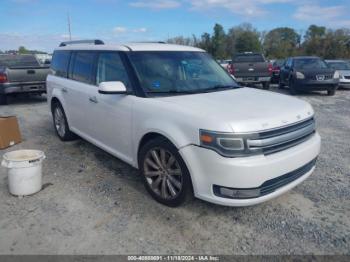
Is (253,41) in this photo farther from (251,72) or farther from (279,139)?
(279,139)

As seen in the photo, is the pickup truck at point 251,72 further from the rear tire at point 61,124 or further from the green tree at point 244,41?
the green tree at point 244,41

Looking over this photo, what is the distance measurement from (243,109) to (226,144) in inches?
21.4

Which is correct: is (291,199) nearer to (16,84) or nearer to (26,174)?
(26,174)

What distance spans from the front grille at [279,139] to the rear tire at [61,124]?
4.11 m

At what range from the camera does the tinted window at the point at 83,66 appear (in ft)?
15.9

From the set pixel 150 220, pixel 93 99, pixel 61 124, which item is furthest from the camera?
pixel 61 124

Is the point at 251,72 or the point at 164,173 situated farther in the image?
the point at 251,72

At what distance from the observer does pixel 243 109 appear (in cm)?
326

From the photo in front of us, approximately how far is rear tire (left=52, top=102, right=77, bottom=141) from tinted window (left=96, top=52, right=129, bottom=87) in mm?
1770

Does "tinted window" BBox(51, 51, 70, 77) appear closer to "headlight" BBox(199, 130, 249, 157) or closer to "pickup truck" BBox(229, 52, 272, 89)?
"headlight" BBox(199, 130, 249, 157)

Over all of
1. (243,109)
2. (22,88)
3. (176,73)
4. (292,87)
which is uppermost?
(176,73)

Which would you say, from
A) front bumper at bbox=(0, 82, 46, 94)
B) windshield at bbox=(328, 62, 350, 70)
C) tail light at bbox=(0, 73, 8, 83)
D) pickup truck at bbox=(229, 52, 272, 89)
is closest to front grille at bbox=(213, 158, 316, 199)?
front bumper at bbox=(0, 82, 46, 94)

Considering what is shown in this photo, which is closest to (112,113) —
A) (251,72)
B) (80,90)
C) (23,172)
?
(80,90)

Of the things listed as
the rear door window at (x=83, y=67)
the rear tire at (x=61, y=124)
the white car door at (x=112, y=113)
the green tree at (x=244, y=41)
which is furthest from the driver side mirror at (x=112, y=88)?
the green tree at (x=244, y=41)
